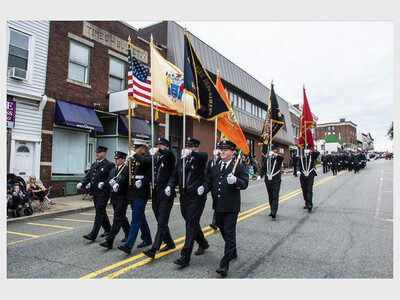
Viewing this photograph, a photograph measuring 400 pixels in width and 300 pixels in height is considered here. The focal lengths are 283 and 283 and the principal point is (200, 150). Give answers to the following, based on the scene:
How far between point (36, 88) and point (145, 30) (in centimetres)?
1219

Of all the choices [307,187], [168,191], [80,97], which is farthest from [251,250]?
[80,97]

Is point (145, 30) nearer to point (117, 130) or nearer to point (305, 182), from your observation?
point (117, 130)

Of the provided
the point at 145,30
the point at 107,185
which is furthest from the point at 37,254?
the point at 145,30

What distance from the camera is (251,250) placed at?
5188 mm

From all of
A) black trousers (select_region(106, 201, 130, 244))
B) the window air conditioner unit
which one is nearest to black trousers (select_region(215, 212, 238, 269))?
black trousers (select_region(106, 201, 130, 244))

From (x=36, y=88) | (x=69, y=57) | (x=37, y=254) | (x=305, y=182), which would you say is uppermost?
(x=69, y=57)

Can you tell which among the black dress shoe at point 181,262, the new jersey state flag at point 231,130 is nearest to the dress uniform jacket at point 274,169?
the new jersey state flag at point 231,130

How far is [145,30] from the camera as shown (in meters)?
21.8

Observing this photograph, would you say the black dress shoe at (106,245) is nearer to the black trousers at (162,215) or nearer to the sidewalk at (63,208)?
the black trousers at (162,215)

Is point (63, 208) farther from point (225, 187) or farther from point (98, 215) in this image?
point (225, 187)

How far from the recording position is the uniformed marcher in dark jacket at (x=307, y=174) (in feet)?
28.8

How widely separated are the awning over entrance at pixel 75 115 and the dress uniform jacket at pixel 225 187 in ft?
31.7

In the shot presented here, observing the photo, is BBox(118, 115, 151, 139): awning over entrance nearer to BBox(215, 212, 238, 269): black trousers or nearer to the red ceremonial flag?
the red ceremonial flag

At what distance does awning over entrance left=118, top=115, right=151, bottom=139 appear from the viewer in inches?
594
